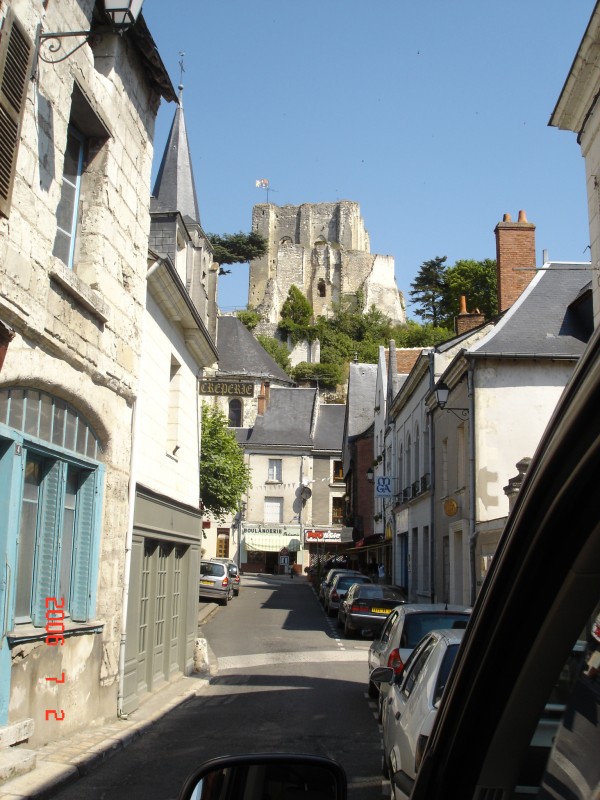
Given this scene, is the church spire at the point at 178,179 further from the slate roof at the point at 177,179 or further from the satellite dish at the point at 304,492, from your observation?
the satellite dish at the point at 304,492

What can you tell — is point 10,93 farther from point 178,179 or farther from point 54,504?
point 178,179

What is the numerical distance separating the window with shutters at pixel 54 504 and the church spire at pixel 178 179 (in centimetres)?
988

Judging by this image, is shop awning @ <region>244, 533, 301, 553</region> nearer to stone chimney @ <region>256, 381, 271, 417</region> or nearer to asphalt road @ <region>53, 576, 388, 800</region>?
stone chimney @ <region>256, 381, 271, 417</region>

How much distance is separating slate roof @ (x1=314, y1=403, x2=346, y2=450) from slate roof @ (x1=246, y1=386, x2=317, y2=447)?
1144 millimetres

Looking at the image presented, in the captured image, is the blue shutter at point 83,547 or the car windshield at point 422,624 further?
the car windshield at point 422,624

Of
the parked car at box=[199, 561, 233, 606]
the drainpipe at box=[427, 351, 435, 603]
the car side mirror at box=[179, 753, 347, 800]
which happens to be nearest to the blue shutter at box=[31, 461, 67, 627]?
the car side mirror at box=[179, 753, 347, 800]

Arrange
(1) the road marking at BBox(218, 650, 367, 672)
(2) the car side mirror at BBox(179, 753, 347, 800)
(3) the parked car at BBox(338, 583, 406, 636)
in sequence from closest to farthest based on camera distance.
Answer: (2) the car side mirror at BBox(179, 753, 347, 800), (1) the road marking at BBox(218, 650, 367, 672), (3) the parked car at BBox(338, 583, 406, 636)

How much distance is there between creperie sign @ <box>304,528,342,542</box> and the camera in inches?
2133

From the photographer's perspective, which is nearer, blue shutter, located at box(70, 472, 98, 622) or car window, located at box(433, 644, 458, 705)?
car window, located at box(433, 644, 458, 705)

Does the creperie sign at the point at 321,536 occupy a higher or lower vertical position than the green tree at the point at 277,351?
lower

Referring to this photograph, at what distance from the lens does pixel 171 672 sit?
42.7 feet

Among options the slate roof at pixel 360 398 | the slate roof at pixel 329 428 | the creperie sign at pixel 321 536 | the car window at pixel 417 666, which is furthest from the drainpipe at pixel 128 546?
the slate roof at pixel 329 428

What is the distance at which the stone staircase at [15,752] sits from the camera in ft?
20.9

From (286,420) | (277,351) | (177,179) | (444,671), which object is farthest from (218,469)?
(277,351)
